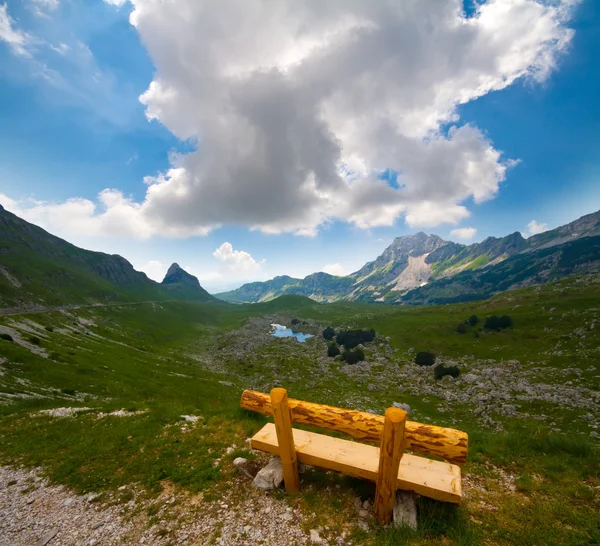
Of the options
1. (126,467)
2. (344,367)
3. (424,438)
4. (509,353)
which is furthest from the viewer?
(344,367)

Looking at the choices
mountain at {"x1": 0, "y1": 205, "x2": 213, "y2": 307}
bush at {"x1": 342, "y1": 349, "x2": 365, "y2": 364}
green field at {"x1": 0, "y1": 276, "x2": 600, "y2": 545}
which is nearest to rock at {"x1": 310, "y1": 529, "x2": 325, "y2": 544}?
green field at {"x1": 0, "y1": 276, "x2": 600, "y2": 545}

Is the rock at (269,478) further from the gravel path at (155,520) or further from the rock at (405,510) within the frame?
the rock at (405,510)

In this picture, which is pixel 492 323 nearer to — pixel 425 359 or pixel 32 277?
pixel 425 359

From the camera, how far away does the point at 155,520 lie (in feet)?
26.9

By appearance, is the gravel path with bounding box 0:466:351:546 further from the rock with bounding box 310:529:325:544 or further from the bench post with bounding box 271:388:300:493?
the bench post with bounding box 271:388:300:493

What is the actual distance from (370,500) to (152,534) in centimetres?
646

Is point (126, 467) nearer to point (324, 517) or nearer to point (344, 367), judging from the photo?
point (324, 517)

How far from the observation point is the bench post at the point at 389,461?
6695 mm

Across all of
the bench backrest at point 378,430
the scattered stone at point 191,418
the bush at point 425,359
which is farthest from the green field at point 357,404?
the bush at point 425,359

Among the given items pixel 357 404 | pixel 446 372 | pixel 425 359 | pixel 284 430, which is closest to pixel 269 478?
pixel 284 430

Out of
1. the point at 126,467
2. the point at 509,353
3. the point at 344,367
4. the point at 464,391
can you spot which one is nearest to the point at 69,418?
the point at 126,467

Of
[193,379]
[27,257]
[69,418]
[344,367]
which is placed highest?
[27,257]

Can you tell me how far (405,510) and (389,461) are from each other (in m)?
1.66

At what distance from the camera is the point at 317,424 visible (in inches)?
333
